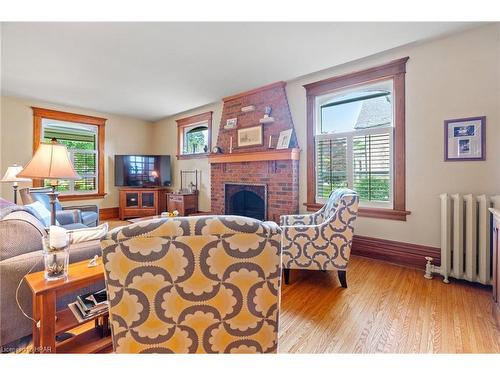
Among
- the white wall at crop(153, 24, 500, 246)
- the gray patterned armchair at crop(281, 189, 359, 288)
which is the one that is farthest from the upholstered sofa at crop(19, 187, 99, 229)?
the white wall at crop(153, 24, 500, 246)

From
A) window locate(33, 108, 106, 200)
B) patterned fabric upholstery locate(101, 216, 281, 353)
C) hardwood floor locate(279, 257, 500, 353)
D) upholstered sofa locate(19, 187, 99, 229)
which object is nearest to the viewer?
patterned fabric upholstery locate(101, 216, 281, 353)

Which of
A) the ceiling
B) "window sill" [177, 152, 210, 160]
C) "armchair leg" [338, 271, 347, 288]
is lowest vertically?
"armchair leg" [338, 271, 347, 288]

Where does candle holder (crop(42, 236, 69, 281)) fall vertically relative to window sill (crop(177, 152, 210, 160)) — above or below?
below

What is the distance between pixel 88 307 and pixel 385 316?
1.88m

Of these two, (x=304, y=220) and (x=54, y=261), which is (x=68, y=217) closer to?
(x=54, y=261)

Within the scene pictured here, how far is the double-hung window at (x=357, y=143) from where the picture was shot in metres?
2.76

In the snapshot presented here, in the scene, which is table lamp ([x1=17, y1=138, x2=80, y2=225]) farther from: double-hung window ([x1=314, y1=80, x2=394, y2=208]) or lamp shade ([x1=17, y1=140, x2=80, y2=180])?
double-hung window ([x1=314, y1=80, x2=394, y2=208])

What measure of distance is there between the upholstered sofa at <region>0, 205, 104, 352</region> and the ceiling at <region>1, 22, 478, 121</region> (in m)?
1.83

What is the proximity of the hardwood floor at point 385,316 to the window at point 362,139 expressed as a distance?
0.85 meters

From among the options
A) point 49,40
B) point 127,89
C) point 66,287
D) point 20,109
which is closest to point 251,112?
point 127,89

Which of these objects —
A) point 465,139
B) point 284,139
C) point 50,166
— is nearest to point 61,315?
point 50,166

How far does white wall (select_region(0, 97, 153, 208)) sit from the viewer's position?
4.02 m
